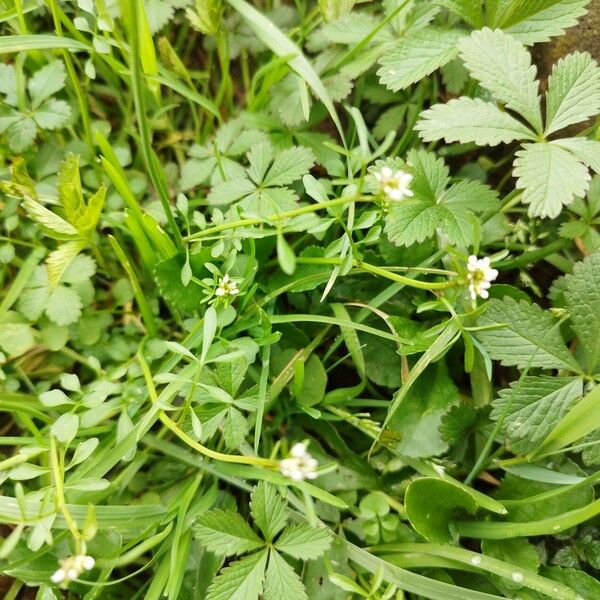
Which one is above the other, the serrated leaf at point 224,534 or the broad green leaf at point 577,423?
the broad green leaf at point 577,423

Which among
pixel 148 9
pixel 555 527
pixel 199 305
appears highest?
pixel 148 9

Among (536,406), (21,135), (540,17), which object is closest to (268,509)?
(536,406)

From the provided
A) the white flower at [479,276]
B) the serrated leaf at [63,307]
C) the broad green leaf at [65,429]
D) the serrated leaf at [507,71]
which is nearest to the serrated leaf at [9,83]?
the serrated leaf at [63,307]

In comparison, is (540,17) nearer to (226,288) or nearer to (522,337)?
(522,337)

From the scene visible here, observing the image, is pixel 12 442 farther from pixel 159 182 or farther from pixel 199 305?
pixel 159 182

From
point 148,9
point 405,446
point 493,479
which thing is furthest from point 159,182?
point 493,479

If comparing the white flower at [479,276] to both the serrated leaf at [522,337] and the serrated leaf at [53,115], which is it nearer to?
the serrated leaf at [522,337]
